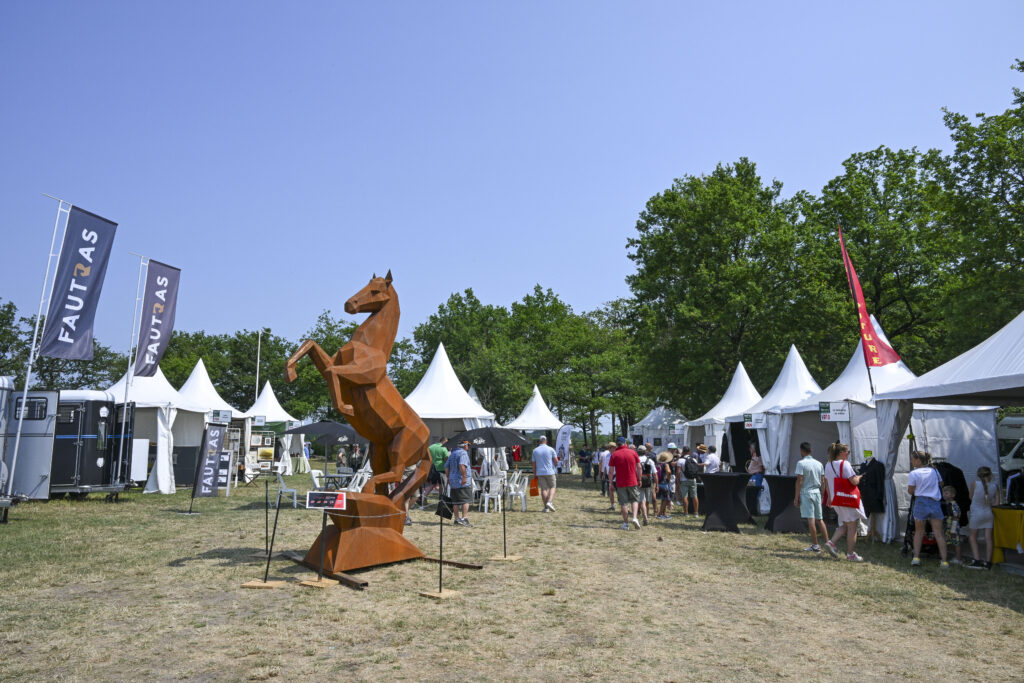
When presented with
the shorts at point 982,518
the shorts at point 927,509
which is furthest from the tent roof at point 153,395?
the shorts at point 982,518

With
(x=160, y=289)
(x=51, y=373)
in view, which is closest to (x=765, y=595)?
(x=160, y=289)

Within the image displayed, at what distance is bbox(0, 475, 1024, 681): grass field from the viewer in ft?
16.2

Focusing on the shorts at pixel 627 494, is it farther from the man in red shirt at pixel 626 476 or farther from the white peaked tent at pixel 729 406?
the white peaked tent at pixel 729 406

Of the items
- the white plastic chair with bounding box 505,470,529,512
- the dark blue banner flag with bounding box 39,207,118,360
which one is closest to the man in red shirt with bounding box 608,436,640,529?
the white plastic chair with bounding box 505,470,529,512

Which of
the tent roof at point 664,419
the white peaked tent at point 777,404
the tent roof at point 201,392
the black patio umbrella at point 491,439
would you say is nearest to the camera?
the black patio umbrella at point 491,439

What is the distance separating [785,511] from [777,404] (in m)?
5.52

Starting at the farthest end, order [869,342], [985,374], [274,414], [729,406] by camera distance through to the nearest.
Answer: [274,414] < [729,406] < [869,342] < [985,374]

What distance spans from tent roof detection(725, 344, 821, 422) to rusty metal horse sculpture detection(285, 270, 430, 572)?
11318mm

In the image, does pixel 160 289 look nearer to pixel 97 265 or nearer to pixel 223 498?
pixel 97 265

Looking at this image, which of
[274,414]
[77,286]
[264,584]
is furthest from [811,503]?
[274,414]

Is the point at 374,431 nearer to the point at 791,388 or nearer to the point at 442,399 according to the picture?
the point at 791,388

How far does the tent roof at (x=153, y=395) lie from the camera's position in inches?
797

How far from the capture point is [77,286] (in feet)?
45.8

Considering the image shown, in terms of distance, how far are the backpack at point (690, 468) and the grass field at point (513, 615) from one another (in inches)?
173
